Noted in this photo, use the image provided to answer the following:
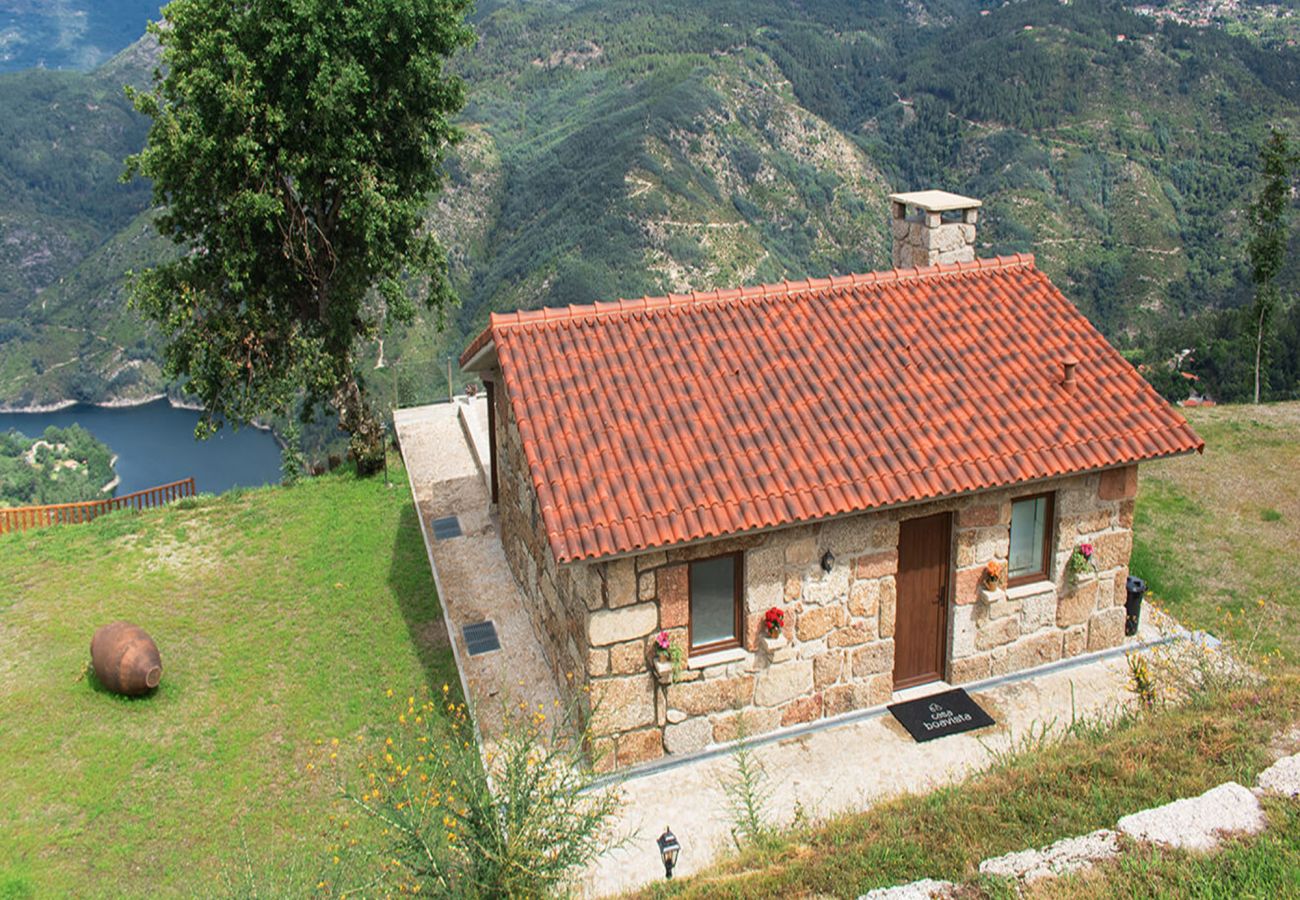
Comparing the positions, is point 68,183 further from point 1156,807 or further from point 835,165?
point 1156,807

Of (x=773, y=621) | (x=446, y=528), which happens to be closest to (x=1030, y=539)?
(x=773, y=621)

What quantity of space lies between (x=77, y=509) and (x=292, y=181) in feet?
21.3

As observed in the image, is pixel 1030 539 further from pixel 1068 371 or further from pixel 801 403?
pixel 801 403

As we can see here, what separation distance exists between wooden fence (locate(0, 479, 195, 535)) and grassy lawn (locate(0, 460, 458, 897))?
0.70 meters

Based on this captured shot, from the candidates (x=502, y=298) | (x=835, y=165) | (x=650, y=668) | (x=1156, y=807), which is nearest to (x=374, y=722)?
(x=650, y=668)

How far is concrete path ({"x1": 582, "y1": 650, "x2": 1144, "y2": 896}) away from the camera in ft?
30.0

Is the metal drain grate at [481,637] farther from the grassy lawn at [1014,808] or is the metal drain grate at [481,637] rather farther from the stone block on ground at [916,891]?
the stone block on ground at [916,891]

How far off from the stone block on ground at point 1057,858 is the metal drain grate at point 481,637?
6888mm

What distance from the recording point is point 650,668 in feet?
32.9

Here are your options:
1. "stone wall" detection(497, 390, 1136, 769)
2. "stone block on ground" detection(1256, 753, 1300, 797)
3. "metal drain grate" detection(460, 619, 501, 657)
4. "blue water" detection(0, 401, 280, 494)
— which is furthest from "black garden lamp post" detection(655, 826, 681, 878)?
"blue water" detection(0, 401, 280, 494)

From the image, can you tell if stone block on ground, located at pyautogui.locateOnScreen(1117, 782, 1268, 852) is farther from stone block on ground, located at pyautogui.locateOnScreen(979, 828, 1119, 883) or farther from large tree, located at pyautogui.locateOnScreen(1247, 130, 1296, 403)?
large tree, located at pyautogui.locateOnScreen(1247, 130, 1296, 403)

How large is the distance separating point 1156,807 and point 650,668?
4.43 m

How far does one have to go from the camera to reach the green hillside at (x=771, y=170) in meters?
86.4

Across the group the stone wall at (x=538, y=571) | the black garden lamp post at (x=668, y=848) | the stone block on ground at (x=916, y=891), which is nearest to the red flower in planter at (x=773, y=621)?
the stone wall at (x=538, y=571)
